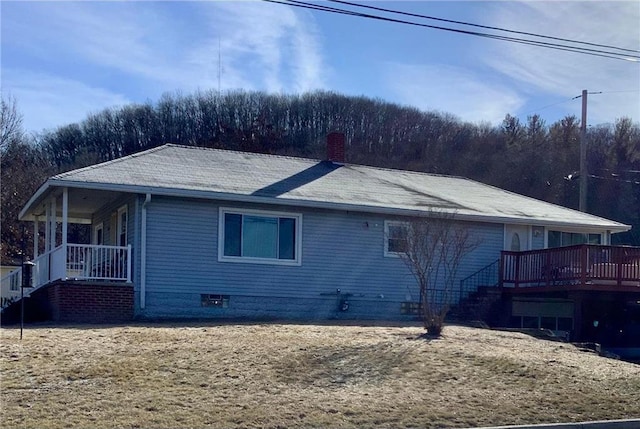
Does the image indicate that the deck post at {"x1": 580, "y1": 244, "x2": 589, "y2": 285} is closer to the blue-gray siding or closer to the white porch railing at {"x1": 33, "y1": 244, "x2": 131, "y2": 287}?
the blue-gray siding

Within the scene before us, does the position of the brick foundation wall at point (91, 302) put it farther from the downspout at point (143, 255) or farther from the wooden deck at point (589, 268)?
the wooden deck at point (589, 268)

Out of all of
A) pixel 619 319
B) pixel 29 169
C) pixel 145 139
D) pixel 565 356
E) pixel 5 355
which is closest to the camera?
pixel 5 355

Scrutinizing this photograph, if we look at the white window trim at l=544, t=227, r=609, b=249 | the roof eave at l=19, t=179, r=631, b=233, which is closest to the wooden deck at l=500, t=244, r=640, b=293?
the roof eave at l=19, t=179, r=631, b=233

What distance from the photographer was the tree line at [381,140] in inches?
2092

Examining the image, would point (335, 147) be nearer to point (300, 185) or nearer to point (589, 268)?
point (300, 185)

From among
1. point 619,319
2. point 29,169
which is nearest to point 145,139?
point 29,169

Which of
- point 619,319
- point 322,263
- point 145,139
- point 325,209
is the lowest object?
point 619,319

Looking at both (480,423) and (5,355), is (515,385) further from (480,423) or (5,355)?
(5,355)

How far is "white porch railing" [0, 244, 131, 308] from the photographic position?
60.0 feet

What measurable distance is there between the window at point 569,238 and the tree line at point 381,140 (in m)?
23.3

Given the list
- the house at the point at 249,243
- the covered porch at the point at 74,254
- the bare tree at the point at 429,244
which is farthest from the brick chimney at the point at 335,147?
the covered porch at the point at 74,254

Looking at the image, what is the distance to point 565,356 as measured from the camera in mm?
14594

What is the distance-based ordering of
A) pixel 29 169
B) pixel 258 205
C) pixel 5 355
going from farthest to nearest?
pixel 29 169, pixel 258 205, pixel 5 355

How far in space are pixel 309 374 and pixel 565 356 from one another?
531 centimetres
